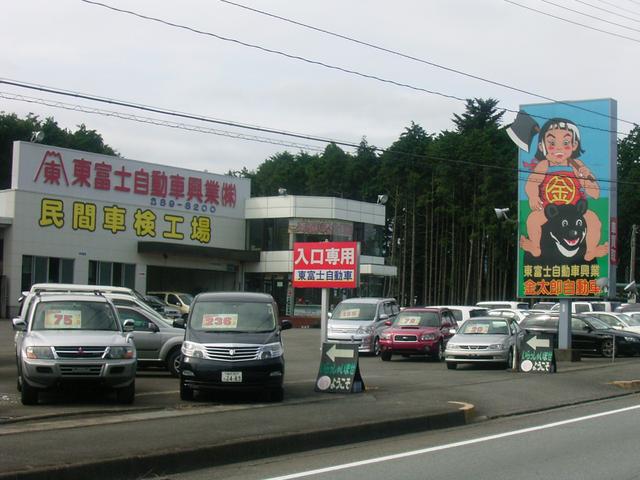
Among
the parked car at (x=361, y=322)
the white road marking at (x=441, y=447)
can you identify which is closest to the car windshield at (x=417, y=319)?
the parked car at (x=361, y=322)

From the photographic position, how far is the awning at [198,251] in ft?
162

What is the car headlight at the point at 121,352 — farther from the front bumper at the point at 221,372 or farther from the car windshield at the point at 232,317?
the car windshield at the point at 232,317

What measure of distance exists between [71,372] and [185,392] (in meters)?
2.36

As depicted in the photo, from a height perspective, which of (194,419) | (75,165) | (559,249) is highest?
(75,165)

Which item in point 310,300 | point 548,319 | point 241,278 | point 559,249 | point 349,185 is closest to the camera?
point 559,249

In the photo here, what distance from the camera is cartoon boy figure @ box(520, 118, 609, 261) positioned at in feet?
95.7

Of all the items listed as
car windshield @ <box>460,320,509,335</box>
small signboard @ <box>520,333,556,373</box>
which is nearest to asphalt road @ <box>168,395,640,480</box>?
small signboard @ <box>520,333,556,373</box>

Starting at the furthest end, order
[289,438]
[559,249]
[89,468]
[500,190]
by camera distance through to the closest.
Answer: [500,190], [559,249], [289,438], [89,468]

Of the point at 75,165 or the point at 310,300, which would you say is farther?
the point at 310,300

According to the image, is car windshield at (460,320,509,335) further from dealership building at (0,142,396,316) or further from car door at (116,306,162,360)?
dealership building at (0,142,396,316)

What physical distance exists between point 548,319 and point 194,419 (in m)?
22.4

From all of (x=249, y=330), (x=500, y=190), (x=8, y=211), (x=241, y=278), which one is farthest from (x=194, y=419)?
(x=500, y=190)

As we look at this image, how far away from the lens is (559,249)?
2927cm

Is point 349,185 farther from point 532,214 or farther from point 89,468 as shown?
point 89,468
